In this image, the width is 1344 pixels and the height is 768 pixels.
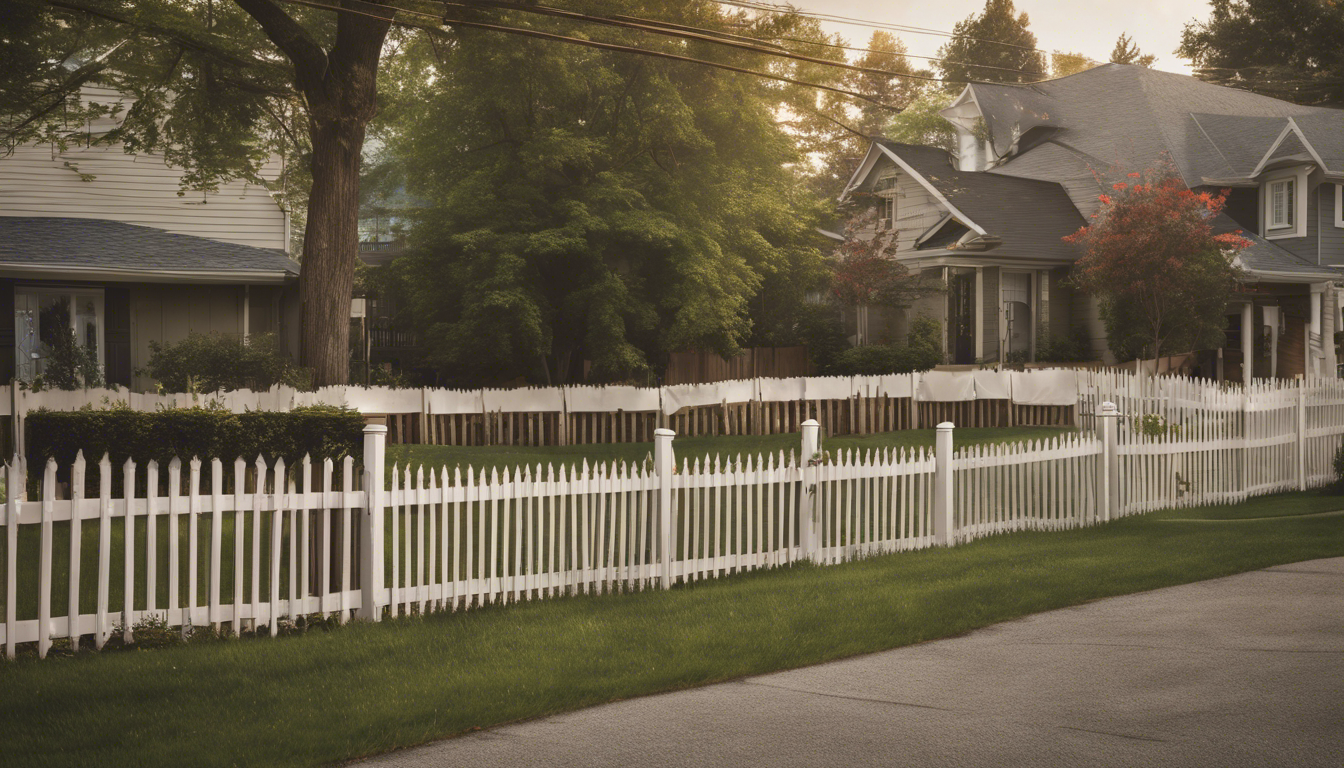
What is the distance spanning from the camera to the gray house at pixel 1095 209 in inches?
1221

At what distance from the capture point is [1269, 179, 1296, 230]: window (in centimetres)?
3209

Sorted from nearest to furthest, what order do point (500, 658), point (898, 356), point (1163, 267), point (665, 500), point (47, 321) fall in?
point (500, 658), point (665, 500), point (47, 321), point (1163, 267), point (898, 356)

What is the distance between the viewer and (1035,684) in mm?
6977

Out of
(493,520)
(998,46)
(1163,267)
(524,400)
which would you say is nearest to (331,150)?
(524,400)

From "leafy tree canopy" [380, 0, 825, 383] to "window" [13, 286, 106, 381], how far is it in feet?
22.3

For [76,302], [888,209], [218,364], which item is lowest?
[218,364]

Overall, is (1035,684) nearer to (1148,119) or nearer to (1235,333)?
(1235,333)

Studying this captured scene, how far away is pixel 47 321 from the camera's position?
25203 millimetres

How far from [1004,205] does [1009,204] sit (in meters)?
0.31

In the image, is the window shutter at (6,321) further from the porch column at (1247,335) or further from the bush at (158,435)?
the porch column at (1247,335)

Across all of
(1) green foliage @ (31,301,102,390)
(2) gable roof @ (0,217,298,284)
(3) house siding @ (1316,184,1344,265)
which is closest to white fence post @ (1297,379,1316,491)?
(3) house siding @ (1316,184,1344,265)

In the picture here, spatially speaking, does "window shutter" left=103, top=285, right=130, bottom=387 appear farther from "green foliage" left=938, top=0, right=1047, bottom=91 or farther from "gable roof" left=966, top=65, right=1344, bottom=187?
"green foliage" left=938, top=0, right=1047, bottom=91

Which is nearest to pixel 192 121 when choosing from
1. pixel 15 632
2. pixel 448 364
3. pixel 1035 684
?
pixel 448 364

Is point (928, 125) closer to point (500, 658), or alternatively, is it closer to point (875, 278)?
point (875, 278)
